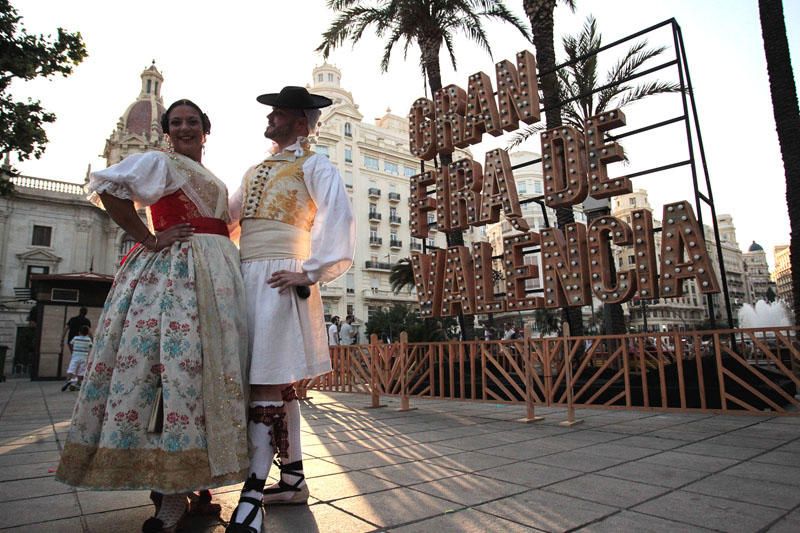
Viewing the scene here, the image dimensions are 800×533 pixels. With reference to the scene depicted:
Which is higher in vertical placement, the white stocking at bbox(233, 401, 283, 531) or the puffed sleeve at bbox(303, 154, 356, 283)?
the puffed sleeve at bbox(303, 154, 356, 283)

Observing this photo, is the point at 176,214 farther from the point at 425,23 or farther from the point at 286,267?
the point at 425,23

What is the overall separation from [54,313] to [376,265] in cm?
3365

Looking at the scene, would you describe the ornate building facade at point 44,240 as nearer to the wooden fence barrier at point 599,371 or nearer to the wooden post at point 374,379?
the wooden post at point 374,379

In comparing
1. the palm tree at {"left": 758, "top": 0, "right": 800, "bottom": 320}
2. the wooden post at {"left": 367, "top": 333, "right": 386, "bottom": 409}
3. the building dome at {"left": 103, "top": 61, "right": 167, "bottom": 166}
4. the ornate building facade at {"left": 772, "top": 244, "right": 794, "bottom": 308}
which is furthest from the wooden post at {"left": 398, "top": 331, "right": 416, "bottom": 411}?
the ornate building facade at {"left": 772, "top": 244, "right": 794, "bottom": 308}

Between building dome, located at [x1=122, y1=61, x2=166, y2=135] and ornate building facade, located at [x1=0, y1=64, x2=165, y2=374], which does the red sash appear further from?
building dome, located at [x1=122, y1=61, x2=166, y2=135]

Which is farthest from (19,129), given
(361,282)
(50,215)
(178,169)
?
(361,282)

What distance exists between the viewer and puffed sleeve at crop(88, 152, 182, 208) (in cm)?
236

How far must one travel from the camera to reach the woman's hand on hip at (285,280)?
249 centimetres

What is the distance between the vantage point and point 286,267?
8.50 ft

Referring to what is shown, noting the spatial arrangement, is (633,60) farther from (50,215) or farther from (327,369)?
(50,215)

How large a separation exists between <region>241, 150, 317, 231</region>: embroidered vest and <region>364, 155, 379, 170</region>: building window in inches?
1968

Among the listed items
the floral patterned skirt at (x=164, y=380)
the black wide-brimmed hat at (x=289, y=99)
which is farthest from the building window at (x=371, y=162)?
the floral patterned skirt at (x=164, y=380)

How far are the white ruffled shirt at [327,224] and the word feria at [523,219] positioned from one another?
18.9 ft

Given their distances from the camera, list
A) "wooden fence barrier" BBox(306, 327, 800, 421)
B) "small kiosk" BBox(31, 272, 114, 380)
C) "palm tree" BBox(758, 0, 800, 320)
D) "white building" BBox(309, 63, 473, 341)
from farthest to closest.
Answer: "white building" BBox(309, 63, 473, 341)
"small kiosk" BBox(31, 272, 114, 380)
"palm tree" BBox(758, 0, 800, 320)
"wooden fence barrier" BBox(306, 327, 800, 421)
